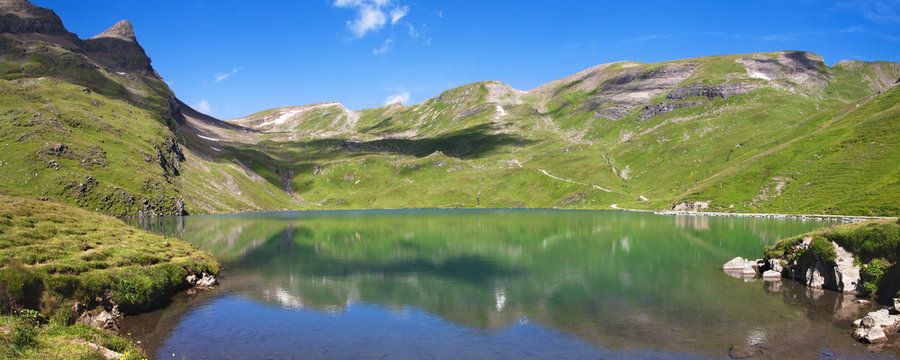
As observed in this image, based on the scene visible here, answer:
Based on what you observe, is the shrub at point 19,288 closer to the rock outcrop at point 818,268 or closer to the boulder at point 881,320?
the boulder at point 881,320

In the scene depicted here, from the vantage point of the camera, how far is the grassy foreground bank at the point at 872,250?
3738cm

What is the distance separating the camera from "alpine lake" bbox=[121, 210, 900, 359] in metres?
28.0

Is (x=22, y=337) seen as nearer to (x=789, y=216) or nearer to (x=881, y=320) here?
(x=881, y=320)

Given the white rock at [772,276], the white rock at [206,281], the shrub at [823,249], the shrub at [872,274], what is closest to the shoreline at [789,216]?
the white rock at [772,276]

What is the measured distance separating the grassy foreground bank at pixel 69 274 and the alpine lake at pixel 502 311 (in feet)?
9.65

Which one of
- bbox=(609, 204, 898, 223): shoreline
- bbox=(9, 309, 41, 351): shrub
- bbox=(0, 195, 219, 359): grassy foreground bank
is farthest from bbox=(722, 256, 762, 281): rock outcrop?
bbox=(9, 309, 41, 351): shrub

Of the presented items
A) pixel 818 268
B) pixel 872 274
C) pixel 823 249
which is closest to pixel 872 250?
pixel 872 274

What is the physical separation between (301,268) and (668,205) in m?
172

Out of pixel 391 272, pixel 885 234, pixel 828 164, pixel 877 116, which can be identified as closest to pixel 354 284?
pixel 391 272

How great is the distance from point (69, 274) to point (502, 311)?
3426 centimetres

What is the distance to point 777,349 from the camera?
2719 centimetres

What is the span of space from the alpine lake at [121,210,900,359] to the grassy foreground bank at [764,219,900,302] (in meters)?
2.49

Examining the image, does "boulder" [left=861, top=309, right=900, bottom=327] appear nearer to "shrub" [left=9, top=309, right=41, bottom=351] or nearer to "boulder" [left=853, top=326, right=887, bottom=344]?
"boulder" [left=853, top=326, right=887, bottom=344]

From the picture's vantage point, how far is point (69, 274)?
108ft
